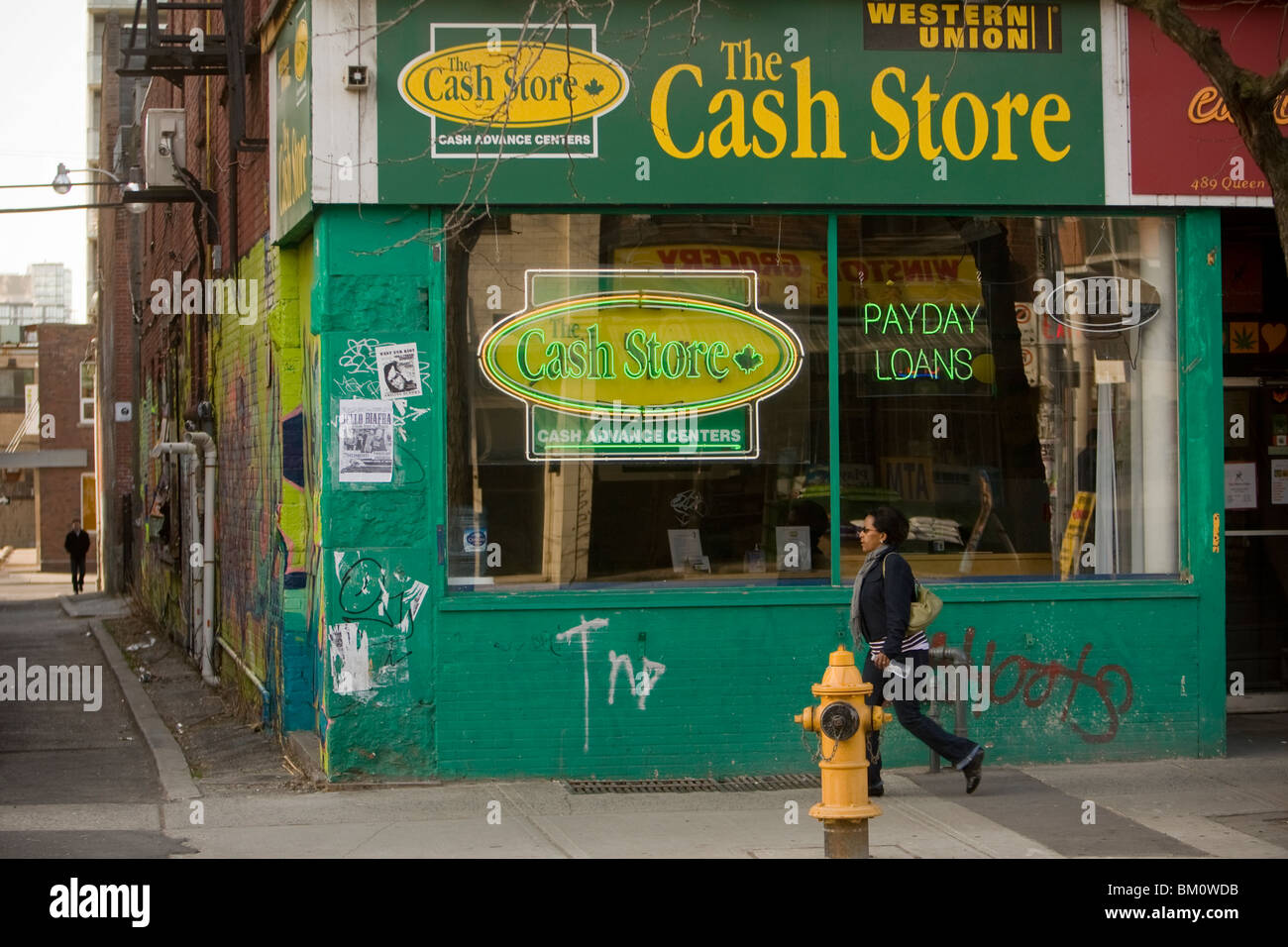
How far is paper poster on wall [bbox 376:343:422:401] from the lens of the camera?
902cm

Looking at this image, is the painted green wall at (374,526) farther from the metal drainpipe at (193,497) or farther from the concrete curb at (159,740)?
the metal drainpipe at (193,497)

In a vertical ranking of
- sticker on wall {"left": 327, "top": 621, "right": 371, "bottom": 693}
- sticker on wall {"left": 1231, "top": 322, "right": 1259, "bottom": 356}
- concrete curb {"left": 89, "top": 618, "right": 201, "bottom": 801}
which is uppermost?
sticker on wall {"left": 1231, "top": 322, "right": 1259, "bottom": 356}

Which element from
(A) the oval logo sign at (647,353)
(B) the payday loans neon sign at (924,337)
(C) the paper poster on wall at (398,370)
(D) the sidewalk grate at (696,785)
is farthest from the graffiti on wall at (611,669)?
(B) the payday loans neon sign at (924,337)

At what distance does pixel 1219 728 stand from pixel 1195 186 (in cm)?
341

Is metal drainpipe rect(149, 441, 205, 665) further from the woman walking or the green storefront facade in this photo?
the woman walking

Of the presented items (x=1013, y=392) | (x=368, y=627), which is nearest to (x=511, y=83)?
(x=368, y=627)

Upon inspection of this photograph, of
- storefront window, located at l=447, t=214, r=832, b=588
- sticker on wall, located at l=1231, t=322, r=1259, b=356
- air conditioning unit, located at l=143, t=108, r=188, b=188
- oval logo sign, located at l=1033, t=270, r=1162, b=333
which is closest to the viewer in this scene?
storefront window, located at l=447, t=214, r=832, b=588

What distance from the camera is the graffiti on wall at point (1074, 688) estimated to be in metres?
9.34

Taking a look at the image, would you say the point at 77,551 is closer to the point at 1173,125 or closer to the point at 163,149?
the point at 163,149

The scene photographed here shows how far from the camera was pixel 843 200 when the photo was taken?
30.4 ft

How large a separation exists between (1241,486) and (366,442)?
665cm

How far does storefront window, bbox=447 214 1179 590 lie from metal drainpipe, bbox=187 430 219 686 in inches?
236

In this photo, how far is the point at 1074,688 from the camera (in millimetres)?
9398

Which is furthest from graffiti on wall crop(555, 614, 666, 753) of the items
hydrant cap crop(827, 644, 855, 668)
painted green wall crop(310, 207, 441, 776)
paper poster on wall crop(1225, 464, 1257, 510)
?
paper poster on wall crop(1225, 464, 1257, 510)
